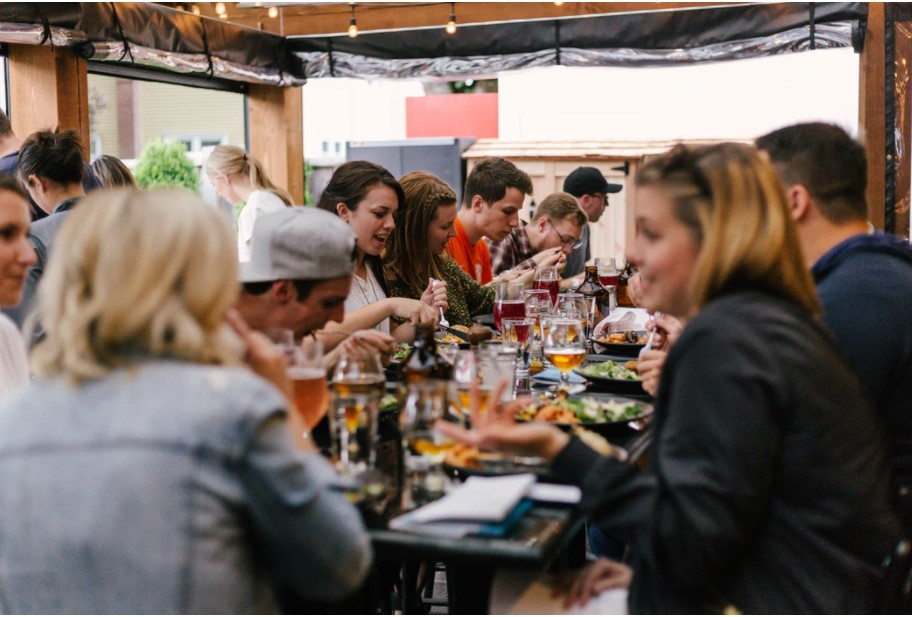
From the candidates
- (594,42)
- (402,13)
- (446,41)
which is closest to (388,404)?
(594,42)

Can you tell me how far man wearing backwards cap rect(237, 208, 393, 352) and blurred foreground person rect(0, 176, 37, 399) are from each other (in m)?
Result: 0.46

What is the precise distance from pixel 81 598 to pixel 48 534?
91 mm

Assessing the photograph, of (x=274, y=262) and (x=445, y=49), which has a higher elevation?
(x=445, y=49)

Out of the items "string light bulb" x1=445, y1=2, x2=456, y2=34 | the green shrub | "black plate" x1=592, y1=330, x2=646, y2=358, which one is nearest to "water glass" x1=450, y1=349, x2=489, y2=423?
"black plate" x1=592, y1=330, x2=646, y2=358

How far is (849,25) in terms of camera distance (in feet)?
20.1

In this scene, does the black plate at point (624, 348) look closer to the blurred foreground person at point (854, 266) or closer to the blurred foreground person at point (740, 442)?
the blurred foreground person at point (854, 266)

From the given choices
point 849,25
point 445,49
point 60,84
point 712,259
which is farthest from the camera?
point 445,49

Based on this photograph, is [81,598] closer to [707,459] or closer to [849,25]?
[707,459]

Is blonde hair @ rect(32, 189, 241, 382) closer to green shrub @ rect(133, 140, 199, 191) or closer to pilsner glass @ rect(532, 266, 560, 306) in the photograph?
pilsner glass @ rect(532, 266, 560, 306)

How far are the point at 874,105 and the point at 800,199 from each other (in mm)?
4583

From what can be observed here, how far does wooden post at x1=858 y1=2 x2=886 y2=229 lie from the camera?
6176 mm

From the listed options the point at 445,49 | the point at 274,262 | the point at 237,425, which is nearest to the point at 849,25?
the point at 445,49

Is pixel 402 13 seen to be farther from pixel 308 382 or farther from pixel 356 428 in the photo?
pixel 356 428

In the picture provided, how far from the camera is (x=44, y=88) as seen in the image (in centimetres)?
544
